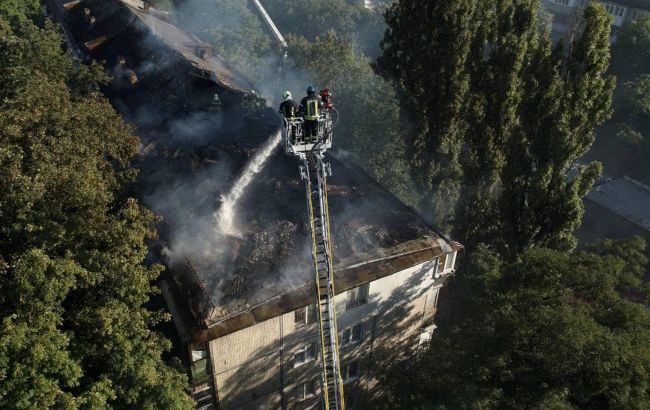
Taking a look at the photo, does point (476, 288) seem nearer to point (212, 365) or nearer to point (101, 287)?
point (212, 365)

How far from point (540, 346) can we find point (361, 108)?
67.5 feet

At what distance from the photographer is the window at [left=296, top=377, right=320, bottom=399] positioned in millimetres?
17625

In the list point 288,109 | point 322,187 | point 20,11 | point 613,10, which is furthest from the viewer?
point 613,10

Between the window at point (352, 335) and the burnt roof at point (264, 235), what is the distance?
2.55 meters

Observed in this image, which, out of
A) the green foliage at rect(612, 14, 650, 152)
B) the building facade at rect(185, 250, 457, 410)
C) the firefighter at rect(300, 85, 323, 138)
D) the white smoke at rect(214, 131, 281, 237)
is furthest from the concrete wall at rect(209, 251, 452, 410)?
the green foliage at rect(612, 14, 650, 152)

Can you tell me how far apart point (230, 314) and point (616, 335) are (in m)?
10.5

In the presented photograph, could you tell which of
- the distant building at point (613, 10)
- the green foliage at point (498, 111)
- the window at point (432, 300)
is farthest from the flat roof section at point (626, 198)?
the window at point (432, 300)

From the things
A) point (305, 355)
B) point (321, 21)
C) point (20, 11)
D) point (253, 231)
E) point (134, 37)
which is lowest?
point (305, 355)

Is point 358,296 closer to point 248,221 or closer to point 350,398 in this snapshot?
point 248,221

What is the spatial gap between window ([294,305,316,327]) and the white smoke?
336cm

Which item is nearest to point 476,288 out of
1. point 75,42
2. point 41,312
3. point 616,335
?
point 616,335

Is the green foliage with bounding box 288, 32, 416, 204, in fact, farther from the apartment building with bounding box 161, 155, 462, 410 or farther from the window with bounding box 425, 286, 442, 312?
the apartment building with bounding box 161, 155, 462, 410

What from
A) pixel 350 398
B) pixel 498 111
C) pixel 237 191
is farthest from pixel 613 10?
pixel 350 398

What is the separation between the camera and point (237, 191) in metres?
18.5
